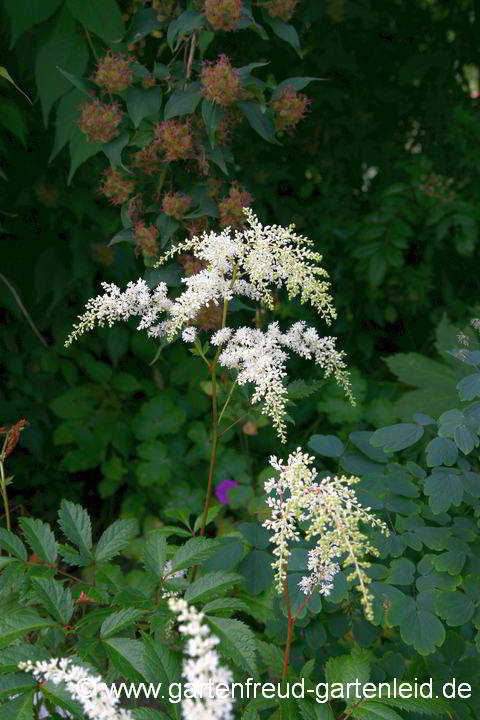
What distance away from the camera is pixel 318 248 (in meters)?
2.75

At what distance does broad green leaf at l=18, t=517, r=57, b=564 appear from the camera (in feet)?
4.15

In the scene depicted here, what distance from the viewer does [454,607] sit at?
120 centimetres

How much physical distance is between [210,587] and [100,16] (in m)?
1.30

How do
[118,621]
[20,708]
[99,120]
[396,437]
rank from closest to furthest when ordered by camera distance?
1. [20,708]
2. [118,621]
3. [396,437]
4. [99,120]

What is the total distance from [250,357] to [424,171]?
1698 mm

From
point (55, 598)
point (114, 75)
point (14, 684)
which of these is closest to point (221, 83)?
point (114, 75)

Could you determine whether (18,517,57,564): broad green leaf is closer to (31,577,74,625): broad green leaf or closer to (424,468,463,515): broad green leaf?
(31,577,74,625): broad green leaf

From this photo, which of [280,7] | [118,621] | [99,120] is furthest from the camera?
[280,7]

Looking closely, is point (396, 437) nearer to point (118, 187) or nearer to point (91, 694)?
point (91, 694)

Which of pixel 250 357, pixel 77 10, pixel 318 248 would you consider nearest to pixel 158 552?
pixel 250 357

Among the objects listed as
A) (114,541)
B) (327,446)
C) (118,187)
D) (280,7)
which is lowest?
(114,541)

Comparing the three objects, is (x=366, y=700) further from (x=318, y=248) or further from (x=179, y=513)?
(x=318, y=248)

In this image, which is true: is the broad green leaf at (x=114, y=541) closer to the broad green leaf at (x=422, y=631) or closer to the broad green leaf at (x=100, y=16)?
the broad green leaf at (x=422, y=631)

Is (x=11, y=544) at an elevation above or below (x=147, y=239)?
below
